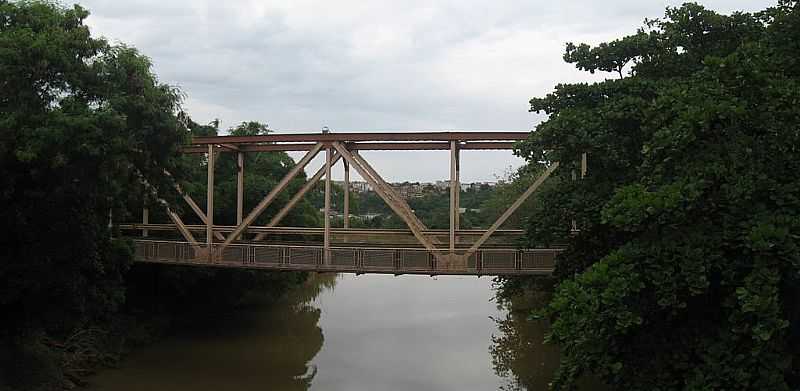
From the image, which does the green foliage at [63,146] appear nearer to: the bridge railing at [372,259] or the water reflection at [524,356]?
the bridge railing at [372,259]

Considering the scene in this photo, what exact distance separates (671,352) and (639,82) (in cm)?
391

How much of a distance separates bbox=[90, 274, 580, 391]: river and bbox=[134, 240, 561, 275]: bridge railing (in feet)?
9.11

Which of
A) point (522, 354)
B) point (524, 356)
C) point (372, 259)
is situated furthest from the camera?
point (522, 354)

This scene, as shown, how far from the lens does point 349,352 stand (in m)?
16.9

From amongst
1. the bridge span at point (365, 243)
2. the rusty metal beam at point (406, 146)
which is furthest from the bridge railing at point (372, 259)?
the rusty metal beam at point (406, 146)

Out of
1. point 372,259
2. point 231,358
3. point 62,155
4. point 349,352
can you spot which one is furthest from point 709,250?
point 231,358

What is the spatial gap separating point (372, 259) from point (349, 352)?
5357mm

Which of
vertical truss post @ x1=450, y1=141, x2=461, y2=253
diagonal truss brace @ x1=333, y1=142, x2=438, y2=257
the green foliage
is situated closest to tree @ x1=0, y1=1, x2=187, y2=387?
the green foliage

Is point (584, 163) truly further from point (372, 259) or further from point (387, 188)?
point (372, 259)

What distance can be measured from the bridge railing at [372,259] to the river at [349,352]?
9.11 ft

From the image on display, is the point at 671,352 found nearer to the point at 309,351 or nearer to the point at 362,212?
the point at 309,351

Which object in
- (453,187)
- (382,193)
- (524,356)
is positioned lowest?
(524,356)

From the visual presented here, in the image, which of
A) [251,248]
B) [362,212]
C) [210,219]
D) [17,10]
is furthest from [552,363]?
[362,212]

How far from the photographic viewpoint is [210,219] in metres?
14.3
